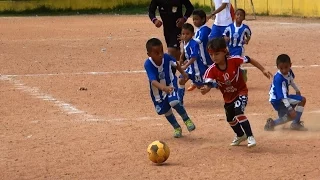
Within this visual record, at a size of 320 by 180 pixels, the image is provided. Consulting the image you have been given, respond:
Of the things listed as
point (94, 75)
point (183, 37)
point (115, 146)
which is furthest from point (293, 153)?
point (94, 75)

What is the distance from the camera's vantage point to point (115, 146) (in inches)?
386

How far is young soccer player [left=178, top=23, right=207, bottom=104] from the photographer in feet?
41.6

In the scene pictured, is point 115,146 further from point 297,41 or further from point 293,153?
point 297,41

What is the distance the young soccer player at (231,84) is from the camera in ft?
31.1

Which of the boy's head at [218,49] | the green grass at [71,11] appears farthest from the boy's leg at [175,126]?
the green grass at [71,11]

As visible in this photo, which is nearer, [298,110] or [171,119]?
[171,119]

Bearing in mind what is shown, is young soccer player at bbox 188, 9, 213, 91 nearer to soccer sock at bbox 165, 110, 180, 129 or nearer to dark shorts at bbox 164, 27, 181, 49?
dark shorts at bbox 164, 27, 181, 49

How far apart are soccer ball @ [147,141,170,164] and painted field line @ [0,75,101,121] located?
9.47 ft

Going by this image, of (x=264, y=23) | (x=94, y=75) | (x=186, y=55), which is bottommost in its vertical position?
(x=264, y=23)

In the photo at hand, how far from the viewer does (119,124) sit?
1128 cm

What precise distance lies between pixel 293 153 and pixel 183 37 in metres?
4.03

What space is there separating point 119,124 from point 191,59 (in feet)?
6.76

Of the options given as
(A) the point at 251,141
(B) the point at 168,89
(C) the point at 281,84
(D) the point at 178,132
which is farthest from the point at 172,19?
(A) the point at 251,141

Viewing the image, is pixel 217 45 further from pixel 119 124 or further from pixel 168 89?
pixel 119 124
